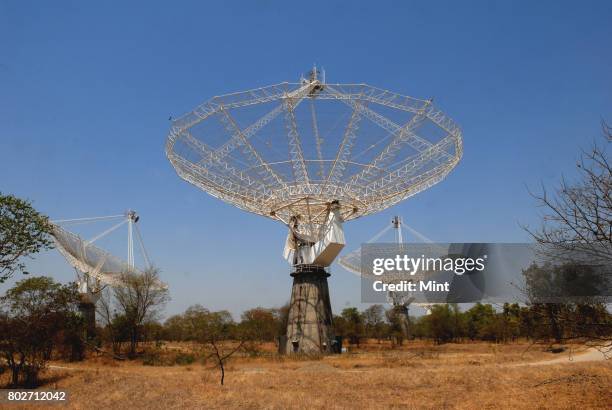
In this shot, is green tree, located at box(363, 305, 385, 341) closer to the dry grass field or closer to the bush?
the bush

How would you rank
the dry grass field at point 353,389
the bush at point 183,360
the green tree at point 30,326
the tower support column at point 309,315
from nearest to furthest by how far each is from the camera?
1. the dry grass field at point 353,389
2. the green tree at point 30,326
3. the bush at point 183,360
4. the tower support column at point 309,315

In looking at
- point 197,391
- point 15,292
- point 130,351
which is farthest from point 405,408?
point 130,351

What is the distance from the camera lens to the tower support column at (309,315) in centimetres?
4159

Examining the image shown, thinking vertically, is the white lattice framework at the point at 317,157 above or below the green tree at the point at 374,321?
above

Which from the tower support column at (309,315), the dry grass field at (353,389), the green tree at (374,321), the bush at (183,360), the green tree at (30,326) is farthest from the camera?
the green tree at (374,321)

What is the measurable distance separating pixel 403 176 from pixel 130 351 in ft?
103

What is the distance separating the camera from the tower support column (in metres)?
41.6

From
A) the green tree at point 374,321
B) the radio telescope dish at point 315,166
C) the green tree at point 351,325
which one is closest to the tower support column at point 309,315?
the radio telescope dish at point 315,166

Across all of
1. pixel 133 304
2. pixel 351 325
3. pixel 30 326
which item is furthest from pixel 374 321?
pixel 30 326

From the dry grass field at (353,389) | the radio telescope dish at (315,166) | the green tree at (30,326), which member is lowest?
the dry grass field at (353,389)

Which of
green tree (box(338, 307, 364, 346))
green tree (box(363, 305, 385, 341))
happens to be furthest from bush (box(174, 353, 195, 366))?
green tree (box(363, 305, 385, 341))

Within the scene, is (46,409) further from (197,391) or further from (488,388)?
(488,388)

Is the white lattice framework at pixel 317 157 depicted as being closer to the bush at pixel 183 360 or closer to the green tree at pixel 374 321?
the bush at pixel 183 360

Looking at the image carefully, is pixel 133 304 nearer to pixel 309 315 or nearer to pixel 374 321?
pixel 309 315
